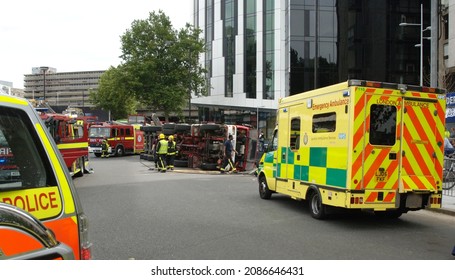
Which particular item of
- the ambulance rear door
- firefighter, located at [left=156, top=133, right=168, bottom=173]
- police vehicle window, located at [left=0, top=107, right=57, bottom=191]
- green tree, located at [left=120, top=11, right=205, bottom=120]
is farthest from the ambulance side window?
green tree, located at [left=120, top=11, right=205, bottom=120]

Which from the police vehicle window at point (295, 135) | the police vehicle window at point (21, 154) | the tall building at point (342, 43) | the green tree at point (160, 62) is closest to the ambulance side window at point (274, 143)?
the police vehicle window at point (295, 135)

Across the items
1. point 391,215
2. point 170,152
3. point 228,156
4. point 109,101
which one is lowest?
point 391,215

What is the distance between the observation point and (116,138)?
33594mm

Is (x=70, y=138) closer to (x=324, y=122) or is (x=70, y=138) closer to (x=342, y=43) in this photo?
(x=324, y=122)

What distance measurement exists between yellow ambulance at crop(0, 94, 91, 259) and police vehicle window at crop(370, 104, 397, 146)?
625cm

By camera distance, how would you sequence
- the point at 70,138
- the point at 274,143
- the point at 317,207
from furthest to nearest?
1. the point at 70,138
2. the point at 274,143
3. the point at 317,207

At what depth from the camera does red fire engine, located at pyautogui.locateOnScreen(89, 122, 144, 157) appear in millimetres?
32406

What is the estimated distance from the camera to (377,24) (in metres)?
42.6

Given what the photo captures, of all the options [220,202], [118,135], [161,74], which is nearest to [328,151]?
[220,202]

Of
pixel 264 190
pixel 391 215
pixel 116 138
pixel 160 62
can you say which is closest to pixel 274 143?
pixel 264 190

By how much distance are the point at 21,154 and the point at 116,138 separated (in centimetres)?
3176

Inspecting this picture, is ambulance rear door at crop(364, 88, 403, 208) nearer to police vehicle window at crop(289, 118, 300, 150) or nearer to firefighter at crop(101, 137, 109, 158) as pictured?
police vehicle window at crop(289, 118, 300, 150)

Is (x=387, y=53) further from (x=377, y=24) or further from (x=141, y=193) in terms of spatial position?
(x=141, y=193)

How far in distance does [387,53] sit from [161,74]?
22.2m
